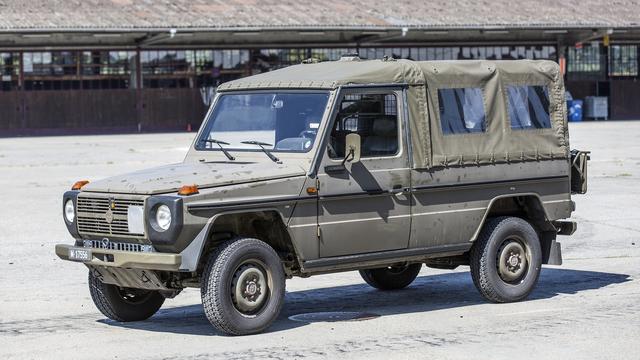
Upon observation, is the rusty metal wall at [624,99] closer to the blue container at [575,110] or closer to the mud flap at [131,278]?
the blue container at [575,110]

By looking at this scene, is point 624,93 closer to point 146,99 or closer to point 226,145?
point 146,99

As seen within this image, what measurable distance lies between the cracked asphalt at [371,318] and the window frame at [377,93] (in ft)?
4.17

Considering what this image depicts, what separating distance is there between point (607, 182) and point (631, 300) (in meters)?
12.1

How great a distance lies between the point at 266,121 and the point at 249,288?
58.6 inches

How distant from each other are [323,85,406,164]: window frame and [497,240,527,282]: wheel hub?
135cm

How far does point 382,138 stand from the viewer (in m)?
9.80

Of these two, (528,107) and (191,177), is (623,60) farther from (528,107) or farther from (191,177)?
(191,177)

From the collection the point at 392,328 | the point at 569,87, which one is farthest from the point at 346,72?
the point at 569,87

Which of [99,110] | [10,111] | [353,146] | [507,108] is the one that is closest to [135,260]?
[353,146]

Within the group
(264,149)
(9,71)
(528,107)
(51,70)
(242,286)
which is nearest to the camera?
(242,286)

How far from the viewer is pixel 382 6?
45.0 metres

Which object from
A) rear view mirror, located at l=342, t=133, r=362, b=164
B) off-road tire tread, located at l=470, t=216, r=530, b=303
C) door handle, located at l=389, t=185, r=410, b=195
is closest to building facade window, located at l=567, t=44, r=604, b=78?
off-road tire tread, located at l=470, t=216, r=530, b=303

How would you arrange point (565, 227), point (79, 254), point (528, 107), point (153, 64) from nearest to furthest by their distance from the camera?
point (79, 254), point (528, 107), point (565, 227), point (153, 64)

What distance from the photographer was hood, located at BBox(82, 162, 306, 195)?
29.0 ft
